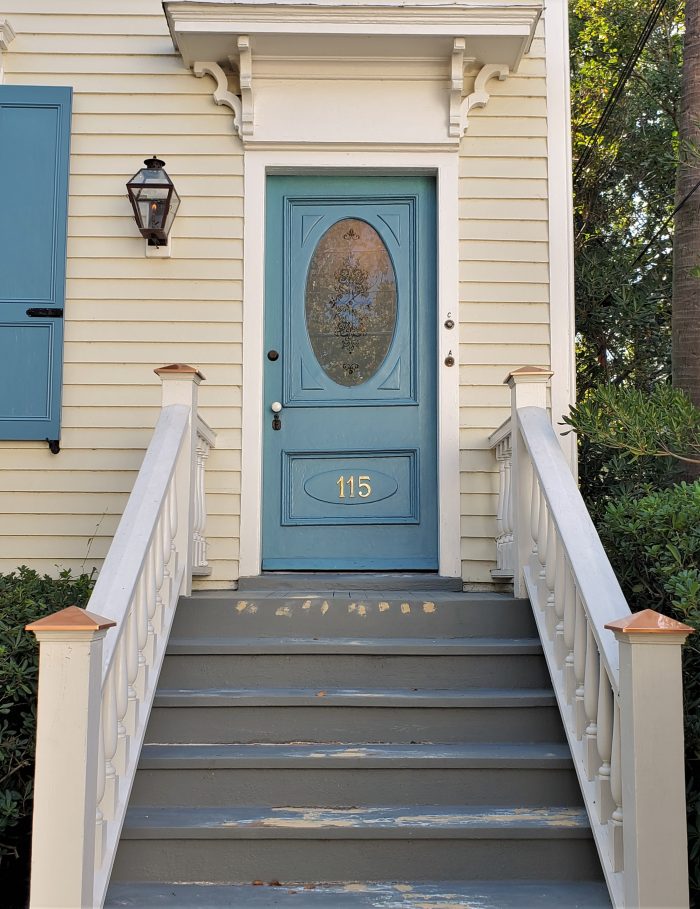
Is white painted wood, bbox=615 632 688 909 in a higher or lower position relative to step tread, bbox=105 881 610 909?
higher

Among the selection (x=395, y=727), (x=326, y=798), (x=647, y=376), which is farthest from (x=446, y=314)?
(x=647, y=376)

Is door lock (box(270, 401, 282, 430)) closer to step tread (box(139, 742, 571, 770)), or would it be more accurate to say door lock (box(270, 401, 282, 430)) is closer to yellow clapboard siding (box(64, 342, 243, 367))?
yellow clapboard siding (box(64, 342, 243, 367))

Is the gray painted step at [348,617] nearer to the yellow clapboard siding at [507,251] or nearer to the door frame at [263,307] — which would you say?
the door frame at [263,307]

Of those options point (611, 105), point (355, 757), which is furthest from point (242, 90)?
Result: point (611, 105)

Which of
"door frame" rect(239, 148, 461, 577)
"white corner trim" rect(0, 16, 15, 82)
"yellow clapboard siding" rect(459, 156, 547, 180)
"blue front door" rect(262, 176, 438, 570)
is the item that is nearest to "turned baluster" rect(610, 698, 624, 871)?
"door frame" rect(239, 148, 461, 577)

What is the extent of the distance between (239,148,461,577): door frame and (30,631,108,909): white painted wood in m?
2.25

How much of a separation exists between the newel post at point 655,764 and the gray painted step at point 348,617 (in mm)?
1335

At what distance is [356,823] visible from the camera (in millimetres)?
3023

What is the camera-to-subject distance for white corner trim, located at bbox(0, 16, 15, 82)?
4.99 meters

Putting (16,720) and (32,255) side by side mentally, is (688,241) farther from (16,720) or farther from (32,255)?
(16,720)

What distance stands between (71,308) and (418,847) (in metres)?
3.24

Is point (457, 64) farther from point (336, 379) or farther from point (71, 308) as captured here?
point (71, 308)

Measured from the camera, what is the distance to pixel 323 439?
4.99 meters

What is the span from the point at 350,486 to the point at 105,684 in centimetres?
233
